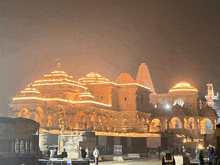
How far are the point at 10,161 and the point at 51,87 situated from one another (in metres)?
53.0

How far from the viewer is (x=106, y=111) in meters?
86.9

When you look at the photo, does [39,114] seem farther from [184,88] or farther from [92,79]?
[184,88]

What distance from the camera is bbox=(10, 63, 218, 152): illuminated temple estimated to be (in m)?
74.9

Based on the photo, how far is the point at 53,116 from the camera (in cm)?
7525

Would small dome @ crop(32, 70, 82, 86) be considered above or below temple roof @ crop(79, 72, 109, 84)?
below

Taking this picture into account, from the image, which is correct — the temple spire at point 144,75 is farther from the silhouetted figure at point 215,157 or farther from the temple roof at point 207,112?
the silhouetted figure at point 215,157

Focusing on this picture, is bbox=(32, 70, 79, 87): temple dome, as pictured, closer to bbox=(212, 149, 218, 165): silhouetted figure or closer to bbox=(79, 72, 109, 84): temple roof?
bbox=(79, 72, 109, 84): temple roof

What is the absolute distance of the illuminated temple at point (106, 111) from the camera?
2950 inches

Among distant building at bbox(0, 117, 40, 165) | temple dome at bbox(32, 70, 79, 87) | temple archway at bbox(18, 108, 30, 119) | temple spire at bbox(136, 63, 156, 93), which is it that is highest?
temple spire at bbox(136, 63, 156, 93)

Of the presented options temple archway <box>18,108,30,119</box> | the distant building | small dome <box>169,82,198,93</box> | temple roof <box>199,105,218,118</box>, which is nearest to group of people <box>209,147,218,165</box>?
the distant building

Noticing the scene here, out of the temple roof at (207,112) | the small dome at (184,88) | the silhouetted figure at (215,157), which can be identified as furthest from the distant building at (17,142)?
the small dome at (184,88)

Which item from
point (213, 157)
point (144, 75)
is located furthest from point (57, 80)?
point (213, 157)

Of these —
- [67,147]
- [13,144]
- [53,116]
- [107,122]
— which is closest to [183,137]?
[107,122]

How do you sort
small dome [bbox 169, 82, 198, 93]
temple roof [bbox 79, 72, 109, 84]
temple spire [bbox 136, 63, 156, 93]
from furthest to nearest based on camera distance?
temple spire [bbox 136, 63, 156, 93]
small dome [bbox 169, 82, 198, 93]
temple roof [bbox 79, 72, 109, 84]
